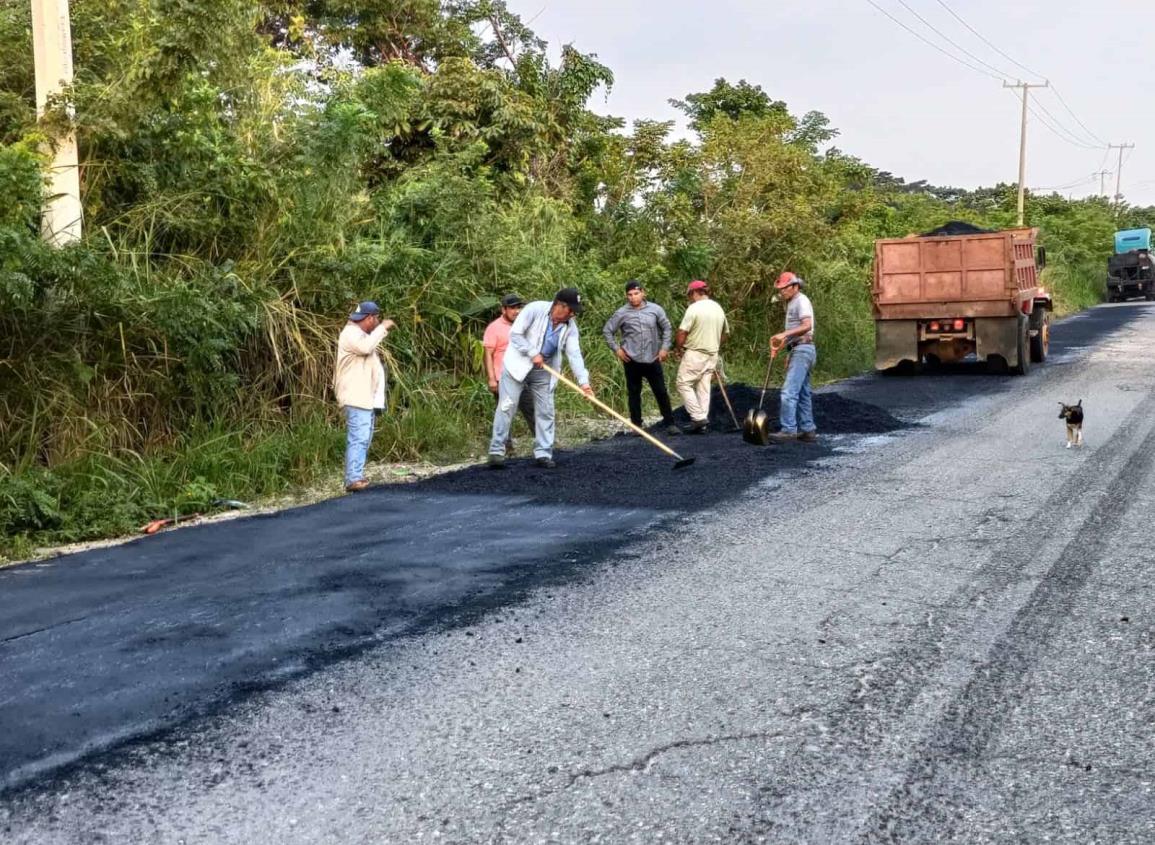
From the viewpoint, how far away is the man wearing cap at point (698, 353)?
39.3 feet

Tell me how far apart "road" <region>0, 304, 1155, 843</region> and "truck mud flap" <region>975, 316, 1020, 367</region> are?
28.9ft

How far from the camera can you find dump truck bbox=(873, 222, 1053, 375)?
16500mm

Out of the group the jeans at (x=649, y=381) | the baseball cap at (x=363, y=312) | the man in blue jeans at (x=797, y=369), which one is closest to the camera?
the baseball cap at (x=363, y=312)

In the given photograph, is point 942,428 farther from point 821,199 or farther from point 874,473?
point 821,199

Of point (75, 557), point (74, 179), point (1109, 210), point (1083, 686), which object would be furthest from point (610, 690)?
point (1109, 210)

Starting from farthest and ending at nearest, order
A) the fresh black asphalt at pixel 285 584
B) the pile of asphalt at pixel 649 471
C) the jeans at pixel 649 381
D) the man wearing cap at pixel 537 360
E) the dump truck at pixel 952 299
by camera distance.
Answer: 1. the dump truck at pixel 952 299
2. the jeans at pixel 649 381
3. the man wearing cap at pixel 537 360
4. the pile of asphalt at pixel 649 471
5. the fresh black asphalt at pixel 285 584

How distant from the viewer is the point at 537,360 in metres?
9.73

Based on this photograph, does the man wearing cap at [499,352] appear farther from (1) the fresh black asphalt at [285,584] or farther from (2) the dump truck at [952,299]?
(2) the dump truck at [952,299]

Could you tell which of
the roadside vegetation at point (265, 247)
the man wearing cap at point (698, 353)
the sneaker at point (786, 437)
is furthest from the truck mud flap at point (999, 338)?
the sneaker at point (786, 437)

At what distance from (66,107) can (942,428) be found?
885 cm

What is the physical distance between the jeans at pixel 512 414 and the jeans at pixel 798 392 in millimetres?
2444

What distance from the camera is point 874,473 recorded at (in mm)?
9008

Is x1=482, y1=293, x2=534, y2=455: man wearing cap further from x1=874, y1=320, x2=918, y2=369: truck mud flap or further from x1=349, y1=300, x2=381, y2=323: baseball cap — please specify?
x1=874, y1=320, x2=918, y2=369: truck mud flap

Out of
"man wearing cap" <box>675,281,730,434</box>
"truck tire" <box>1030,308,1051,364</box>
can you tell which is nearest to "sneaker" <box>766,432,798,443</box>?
"man wearing cap" <box>675,281,730,434</box>
